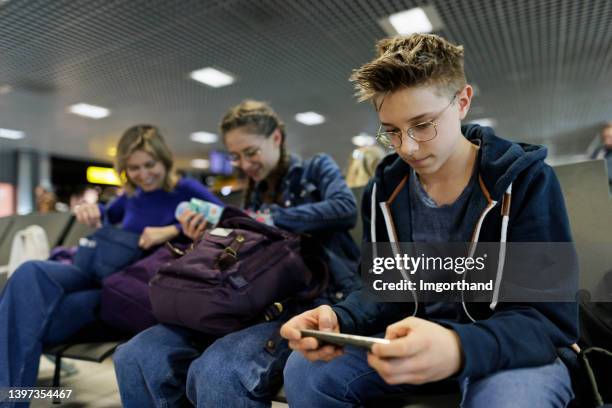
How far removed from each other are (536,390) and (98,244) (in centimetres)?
159

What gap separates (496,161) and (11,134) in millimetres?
10233

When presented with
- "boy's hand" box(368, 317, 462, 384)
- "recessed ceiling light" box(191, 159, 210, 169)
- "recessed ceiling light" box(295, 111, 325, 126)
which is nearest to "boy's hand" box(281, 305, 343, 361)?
"boy's hand" box(368, 317, 462, 384)

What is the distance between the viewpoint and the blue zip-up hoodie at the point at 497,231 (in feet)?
2.32

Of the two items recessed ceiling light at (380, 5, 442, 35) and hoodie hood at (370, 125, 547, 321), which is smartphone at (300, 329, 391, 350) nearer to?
hoodie hood at (370, 125, 547, 321)

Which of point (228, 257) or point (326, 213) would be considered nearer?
point (228, 257)

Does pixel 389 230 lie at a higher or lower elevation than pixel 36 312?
higher

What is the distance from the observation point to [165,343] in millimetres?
1223

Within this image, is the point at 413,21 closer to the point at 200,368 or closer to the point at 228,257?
the point at 228,257

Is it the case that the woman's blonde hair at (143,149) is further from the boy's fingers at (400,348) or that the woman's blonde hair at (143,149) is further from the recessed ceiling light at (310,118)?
the recessed ceiling light at (310,118)

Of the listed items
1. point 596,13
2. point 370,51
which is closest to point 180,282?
point 370,51

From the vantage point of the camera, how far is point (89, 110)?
22.4ft

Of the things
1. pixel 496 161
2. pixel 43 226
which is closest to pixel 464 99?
pixel 496 161

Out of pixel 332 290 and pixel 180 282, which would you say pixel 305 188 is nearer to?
pixel 332 290

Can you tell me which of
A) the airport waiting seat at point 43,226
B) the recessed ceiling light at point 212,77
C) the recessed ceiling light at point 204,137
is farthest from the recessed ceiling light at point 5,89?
the recessed ceiling light at point 204,137
